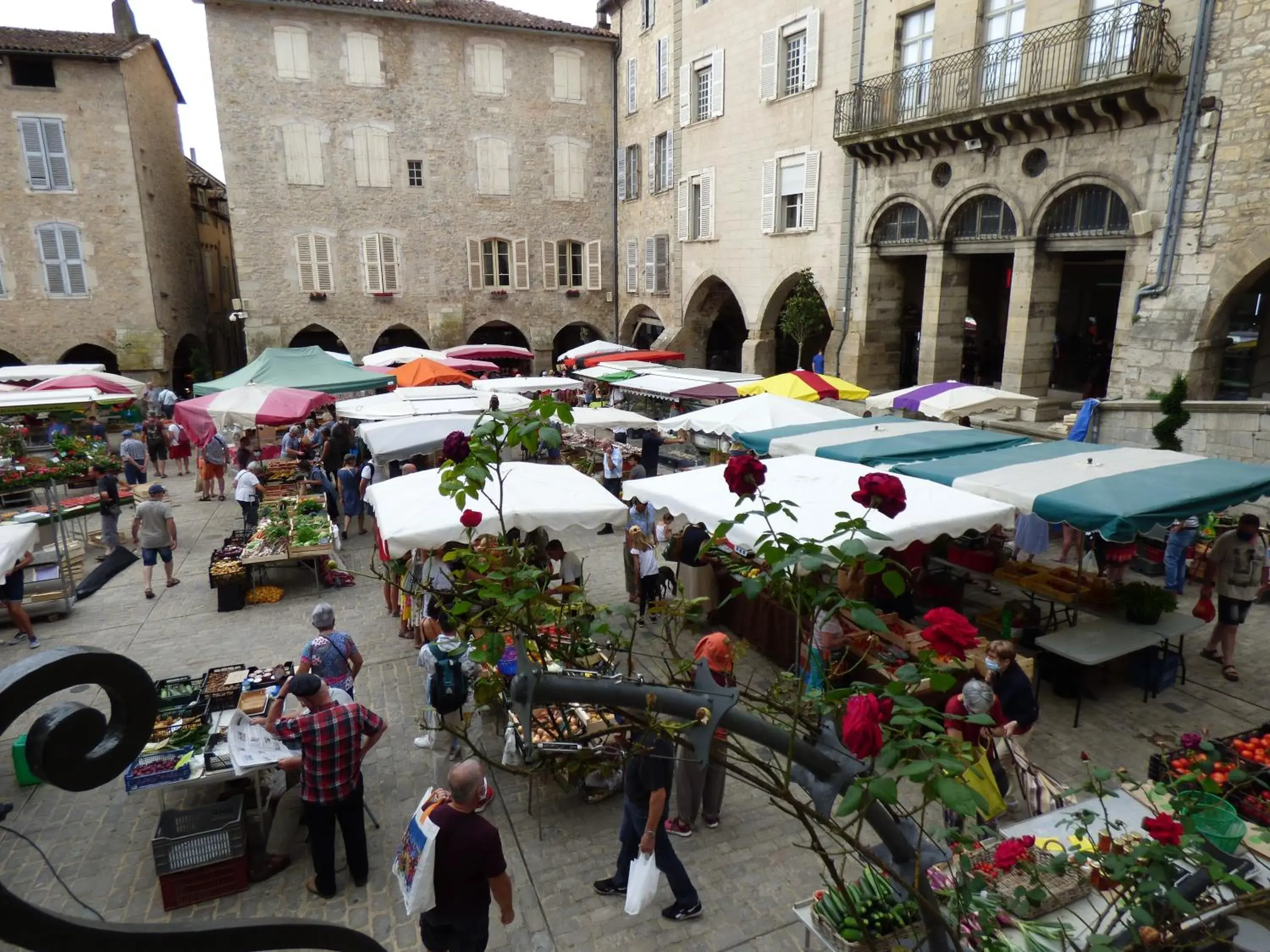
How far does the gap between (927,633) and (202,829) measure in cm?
460

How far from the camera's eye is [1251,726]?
680cm

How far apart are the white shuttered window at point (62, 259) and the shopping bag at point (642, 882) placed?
27.8m

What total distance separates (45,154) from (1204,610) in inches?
1200

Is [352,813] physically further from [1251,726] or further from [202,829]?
[1251,726]

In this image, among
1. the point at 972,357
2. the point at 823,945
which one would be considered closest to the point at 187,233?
the point at 972,357

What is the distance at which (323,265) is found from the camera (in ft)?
90.6

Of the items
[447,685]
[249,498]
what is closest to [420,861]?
[447,685]

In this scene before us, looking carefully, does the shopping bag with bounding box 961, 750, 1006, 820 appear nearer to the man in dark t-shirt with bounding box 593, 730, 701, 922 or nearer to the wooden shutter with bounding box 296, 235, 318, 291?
the man in dark t-shirt with bounding box 593, 730, 701, 922

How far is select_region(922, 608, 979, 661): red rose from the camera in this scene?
2.97 m

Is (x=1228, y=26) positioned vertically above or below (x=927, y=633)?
above

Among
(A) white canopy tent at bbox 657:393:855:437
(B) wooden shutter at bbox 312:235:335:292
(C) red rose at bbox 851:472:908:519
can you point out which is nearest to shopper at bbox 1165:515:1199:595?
(A) white canopy tent at bbox 657:393:855:437

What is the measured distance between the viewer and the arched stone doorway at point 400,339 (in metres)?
30.3

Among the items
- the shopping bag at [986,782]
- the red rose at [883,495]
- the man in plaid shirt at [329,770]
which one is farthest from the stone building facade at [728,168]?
the red rose at [883,495]

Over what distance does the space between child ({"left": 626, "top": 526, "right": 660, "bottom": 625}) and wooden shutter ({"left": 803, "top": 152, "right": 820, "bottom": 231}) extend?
14620 mm
